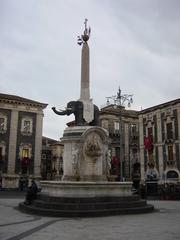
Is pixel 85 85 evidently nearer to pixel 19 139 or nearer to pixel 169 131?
pixel 169 131

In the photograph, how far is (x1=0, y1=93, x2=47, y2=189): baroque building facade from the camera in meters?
45.3

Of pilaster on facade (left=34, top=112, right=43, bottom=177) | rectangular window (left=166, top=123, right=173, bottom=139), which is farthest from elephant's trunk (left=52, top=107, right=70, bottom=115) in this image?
pilaster on facade (left=34, top=112, right=43, bottom=177)

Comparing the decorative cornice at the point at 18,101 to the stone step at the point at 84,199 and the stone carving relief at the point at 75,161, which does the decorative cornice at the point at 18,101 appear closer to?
the stone carving relief at the point at 75,161

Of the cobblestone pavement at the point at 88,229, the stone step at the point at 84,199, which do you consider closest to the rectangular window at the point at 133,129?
the stone step at the point at 84,199

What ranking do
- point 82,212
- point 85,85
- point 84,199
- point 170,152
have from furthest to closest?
point 170,152, point 85,85, point 84,199, point 82,212

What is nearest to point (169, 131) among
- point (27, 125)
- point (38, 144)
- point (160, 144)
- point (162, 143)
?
point (162, 143)

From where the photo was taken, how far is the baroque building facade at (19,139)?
45.3m

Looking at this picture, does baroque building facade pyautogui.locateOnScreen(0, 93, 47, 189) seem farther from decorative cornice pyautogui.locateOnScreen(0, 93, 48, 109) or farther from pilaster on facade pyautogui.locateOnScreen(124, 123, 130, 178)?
pilaster on facade pyautogui.locateOnScreen(124, 123, 130, 178)

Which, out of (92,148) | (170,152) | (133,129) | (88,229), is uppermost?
(133,129)

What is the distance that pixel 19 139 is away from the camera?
47438mm

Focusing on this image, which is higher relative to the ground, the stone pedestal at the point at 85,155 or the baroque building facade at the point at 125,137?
the baroque building facade at the point at 125,137

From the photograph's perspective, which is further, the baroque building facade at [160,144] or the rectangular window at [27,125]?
the rectangular window at [27,125]

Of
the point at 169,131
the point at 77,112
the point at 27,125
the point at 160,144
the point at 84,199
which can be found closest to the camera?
the point at 84,199

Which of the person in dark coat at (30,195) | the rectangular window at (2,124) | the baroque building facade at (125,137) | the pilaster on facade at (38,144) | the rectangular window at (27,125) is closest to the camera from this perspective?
the person in dark coat at (30,195)
